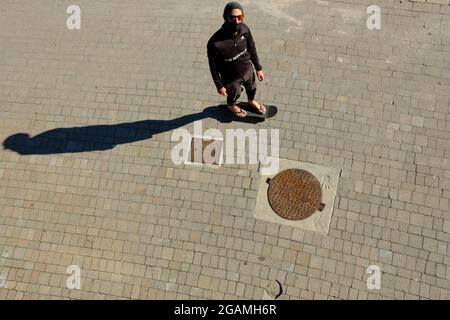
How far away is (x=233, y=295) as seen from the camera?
653cm

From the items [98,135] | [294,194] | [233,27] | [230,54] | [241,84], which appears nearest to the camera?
[233,27]

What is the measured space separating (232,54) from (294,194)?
262 cm

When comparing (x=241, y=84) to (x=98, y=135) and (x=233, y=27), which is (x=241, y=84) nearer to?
(x=233, y=27)

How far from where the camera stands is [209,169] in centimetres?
742

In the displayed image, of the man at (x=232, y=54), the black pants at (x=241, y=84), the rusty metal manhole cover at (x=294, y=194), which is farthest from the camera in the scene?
the rusty metal manhole cover at (x=294, y=194)

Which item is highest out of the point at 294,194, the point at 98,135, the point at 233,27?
the point at 233,27

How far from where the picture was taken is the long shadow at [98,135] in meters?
7.89

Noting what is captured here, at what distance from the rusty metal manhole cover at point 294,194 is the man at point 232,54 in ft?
5.55

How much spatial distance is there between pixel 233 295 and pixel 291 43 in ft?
16.8

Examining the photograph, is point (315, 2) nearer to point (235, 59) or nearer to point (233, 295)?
point (235, 59)

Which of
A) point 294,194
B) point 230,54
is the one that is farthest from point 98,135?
point 294,194

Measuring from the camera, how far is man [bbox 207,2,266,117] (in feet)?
18.6

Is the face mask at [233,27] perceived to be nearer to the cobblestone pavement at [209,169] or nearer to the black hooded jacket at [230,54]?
the black hooded jacket at [230,54]

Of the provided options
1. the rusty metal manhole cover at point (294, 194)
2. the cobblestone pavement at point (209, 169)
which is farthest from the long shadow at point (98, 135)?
the rusty metal manhole cover at point (294, 194)
